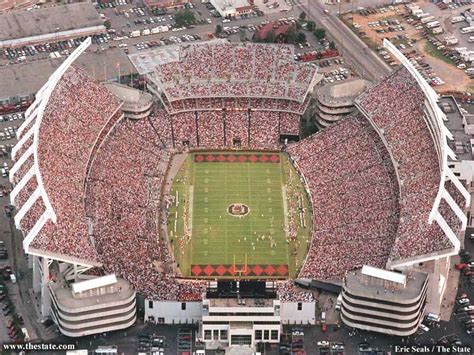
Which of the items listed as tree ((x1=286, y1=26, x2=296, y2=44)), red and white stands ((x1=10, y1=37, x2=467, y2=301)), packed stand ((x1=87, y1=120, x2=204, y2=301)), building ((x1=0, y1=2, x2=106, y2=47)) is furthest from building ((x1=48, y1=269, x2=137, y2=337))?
tree ((x1=286, y1=26, x2=296, y2=44))

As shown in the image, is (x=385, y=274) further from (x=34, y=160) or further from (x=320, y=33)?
(x=320, y=33)

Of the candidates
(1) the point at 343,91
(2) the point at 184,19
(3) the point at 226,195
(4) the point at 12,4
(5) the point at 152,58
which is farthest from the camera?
(4) the point at 12,4

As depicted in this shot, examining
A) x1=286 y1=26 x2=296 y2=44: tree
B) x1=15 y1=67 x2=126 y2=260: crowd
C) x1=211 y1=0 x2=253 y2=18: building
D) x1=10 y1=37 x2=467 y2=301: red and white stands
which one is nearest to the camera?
x1=15 y1=67 x2=126 y2=260: crowd

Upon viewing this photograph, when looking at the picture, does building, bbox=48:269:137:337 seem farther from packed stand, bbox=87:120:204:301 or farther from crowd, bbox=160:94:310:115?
crowd, bbox=160:94:310:115

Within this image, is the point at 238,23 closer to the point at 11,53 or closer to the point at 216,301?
the point at 11,53

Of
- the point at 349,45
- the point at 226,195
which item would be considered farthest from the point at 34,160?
the point at 349,45

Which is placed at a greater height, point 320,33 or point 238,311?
point 238,311

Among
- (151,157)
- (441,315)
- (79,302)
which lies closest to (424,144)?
(441,315)

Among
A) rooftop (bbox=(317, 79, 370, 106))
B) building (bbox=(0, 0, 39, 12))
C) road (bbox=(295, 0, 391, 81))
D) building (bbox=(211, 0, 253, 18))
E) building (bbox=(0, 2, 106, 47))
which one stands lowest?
road (bbox=(295, 0, 391, 81))

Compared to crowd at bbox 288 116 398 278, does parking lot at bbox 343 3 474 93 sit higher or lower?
lower
